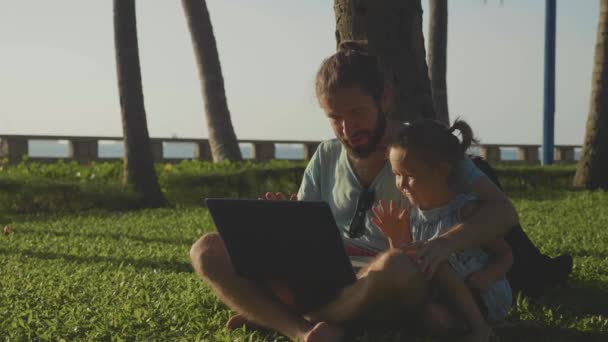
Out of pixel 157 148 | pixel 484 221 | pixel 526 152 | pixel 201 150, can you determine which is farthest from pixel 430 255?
pixel 526 152

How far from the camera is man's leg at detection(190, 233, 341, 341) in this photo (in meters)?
4.29

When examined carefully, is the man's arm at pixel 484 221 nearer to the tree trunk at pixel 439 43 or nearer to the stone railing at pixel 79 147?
the tree trunk at pixel 439 43

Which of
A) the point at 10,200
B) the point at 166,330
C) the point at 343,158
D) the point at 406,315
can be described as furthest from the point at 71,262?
the point at 10,200

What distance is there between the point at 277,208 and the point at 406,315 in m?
0.86

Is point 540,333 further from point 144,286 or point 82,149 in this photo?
point 82,149

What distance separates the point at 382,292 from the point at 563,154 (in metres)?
31.3

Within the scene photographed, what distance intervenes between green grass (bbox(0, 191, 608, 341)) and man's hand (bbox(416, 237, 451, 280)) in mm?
660

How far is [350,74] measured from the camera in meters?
4.30

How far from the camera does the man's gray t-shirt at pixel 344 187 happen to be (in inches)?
179

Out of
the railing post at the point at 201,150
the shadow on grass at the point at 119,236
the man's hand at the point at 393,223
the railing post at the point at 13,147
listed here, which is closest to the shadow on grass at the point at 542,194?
the shadow on grass at the point at 119,236

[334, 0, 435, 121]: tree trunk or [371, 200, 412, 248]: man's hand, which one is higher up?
[334, 0, 435, 121]: tree trunk

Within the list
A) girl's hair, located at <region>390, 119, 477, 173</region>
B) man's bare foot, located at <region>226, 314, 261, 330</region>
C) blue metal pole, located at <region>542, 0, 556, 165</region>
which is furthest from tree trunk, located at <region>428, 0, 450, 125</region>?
girl's hair, located at <region>390, 119, 477, 173</region>

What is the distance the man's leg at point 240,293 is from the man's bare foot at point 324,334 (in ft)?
A: 0.57

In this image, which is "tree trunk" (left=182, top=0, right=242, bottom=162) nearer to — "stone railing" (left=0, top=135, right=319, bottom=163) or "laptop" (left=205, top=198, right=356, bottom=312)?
"stone railing" (left=0, top=135, right=319, bottom=163)
